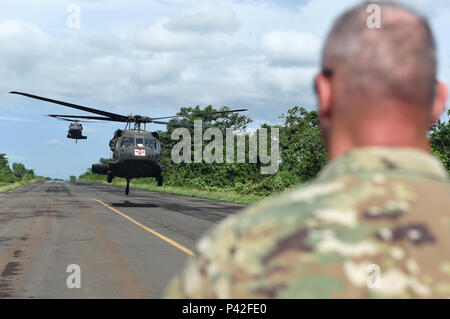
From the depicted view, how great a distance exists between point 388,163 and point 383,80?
233 mm

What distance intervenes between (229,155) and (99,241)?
196 ft

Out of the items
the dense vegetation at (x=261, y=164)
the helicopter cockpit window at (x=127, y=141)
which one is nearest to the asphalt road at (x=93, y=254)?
the helicopter cockpit window at (x=127, y=141)

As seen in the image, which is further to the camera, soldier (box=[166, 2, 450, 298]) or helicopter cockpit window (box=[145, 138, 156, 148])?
helicopter cockpit window (box=[145, 138, 156, 148])

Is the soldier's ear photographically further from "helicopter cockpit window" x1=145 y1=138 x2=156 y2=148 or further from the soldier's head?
"helicopter cockpit window" x1=145 y1=138 x2=156 y2=148

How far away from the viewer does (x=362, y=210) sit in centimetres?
137

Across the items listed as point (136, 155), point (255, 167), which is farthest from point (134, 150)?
point (255, 167)

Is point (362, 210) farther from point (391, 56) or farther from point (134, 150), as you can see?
point (134, 150)

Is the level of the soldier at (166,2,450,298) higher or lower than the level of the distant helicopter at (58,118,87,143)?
lower

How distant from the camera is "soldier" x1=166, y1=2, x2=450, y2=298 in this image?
52.6 inches

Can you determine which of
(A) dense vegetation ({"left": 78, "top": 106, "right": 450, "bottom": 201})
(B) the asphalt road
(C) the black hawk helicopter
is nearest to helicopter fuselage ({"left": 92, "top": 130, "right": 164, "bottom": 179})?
(C) the black hawk helicopter

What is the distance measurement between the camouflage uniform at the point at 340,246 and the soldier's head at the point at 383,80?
0.54 feet

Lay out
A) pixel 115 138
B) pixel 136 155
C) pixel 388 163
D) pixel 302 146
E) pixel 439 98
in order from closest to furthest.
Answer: pixel 388 163
pixel 439 98
pixel 136 155
pixel 115 138
pixel 302 146

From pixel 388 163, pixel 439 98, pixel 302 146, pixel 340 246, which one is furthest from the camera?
pixel 302 146
